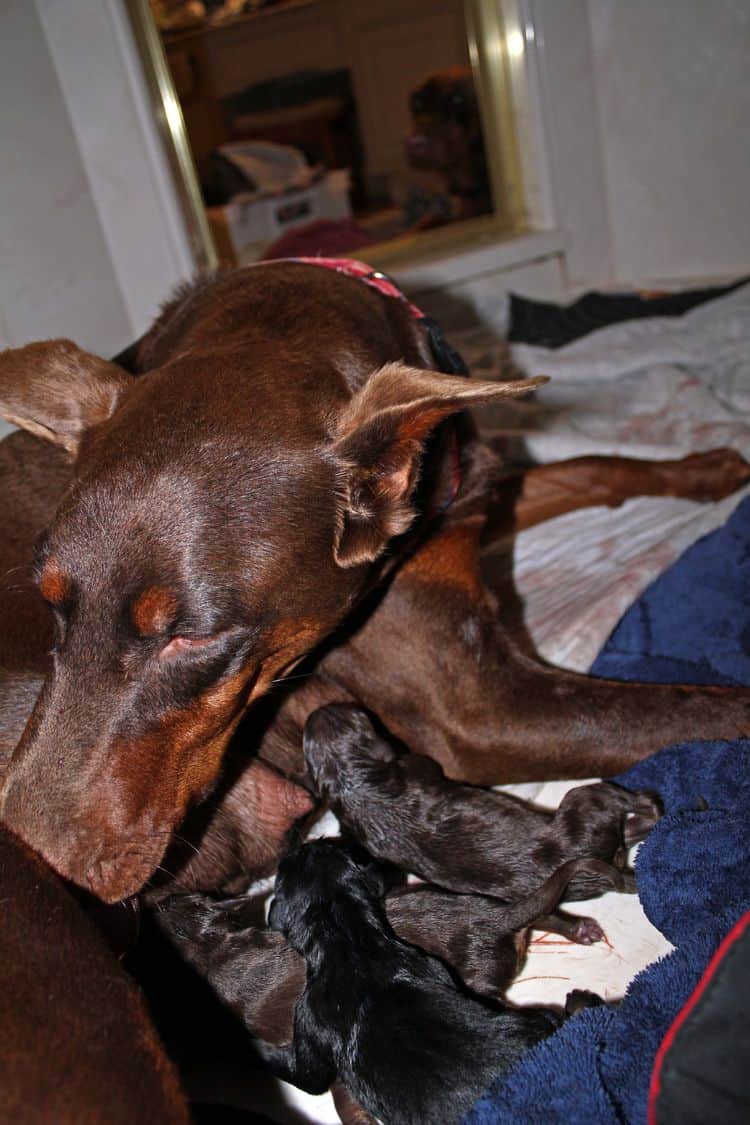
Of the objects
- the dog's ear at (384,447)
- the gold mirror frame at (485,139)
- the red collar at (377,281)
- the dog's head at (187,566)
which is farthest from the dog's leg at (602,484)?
the gold mirror frame at (485,139)

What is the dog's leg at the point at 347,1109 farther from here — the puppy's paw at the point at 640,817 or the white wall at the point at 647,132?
the white wall at the point at 647,132

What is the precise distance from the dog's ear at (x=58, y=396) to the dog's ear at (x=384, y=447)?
633 millimetres

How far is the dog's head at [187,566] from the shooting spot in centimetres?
178

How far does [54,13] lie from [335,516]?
433 centimetres

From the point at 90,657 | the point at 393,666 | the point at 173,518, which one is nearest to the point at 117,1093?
the point at 90,657

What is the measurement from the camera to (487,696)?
7.94 ft

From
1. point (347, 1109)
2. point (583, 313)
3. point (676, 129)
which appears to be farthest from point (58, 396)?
point (676, 129)

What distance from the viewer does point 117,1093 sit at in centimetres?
125

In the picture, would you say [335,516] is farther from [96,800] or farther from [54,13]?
[54,13]

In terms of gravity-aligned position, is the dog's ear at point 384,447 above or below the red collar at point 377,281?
below

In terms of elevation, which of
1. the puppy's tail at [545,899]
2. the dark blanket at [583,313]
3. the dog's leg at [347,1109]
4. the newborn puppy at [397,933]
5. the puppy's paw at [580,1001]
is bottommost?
the dog's leg at [347,1109]

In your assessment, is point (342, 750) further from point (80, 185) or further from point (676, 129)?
point (676, 129)

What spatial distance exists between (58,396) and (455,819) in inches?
53.6

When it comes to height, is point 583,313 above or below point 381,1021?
above
